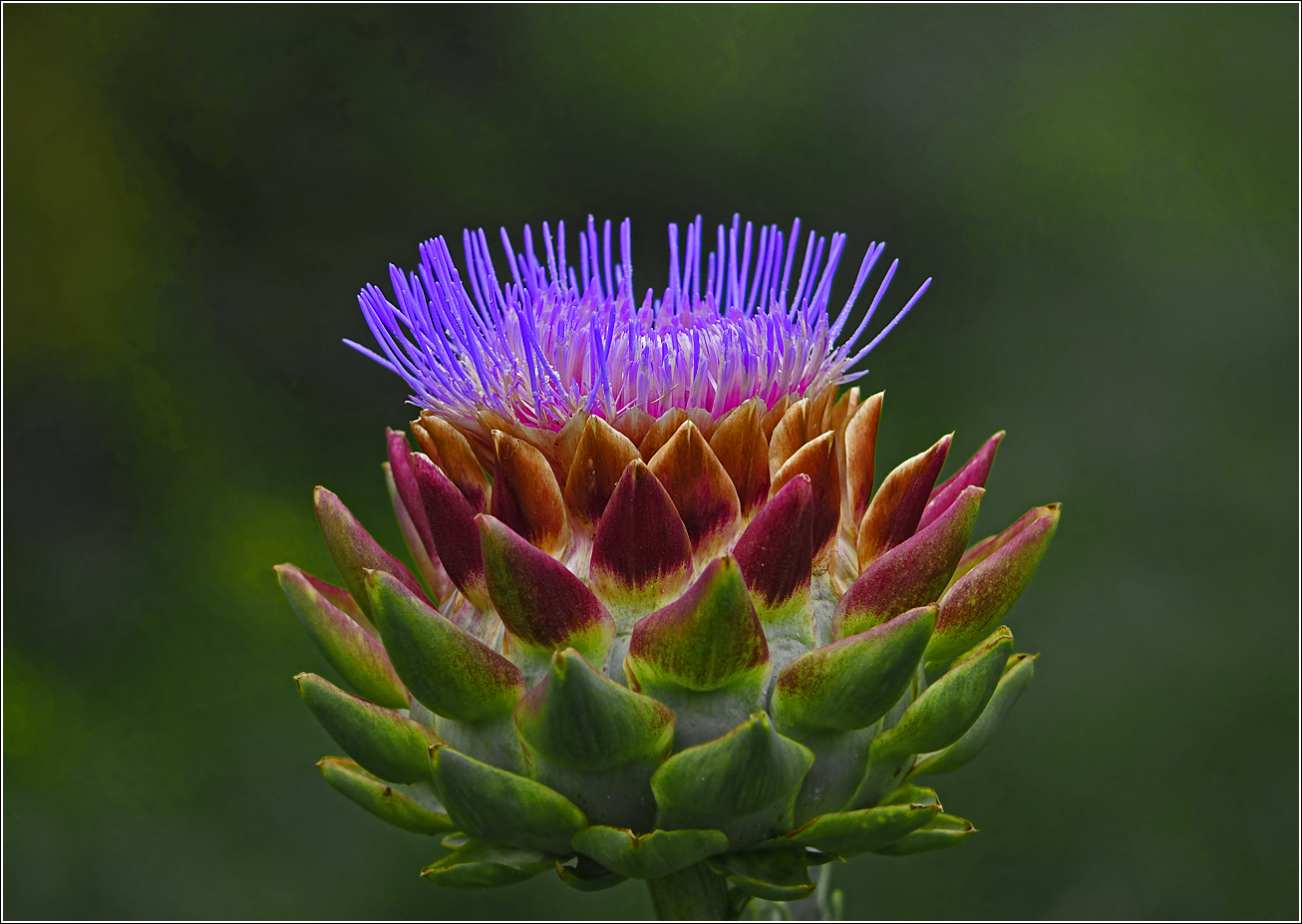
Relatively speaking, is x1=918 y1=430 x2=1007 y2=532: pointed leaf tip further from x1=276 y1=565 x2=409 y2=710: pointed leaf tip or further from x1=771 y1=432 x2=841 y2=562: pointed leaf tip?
x1=276 y1=565 x2=409 y2=710: pointed leaf tip

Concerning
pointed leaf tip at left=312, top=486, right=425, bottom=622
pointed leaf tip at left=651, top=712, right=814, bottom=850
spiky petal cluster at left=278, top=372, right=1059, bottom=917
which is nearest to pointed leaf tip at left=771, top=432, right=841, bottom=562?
spiky petal cluster at left=278, top=372, right=1059, bottom=917

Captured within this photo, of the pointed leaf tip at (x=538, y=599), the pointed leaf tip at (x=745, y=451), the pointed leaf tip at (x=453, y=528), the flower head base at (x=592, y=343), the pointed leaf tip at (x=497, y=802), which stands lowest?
the pointed leaf tip at (x=497, y=802)

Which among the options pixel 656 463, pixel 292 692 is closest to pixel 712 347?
pixel 656 463

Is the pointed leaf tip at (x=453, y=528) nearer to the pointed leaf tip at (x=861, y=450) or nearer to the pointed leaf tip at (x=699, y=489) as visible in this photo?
the pointed leaf tip at (x=699, y=489)

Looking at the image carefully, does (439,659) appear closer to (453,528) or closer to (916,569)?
(453,528)

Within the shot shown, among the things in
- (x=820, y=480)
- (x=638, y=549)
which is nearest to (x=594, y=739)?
(x=638, y=549)

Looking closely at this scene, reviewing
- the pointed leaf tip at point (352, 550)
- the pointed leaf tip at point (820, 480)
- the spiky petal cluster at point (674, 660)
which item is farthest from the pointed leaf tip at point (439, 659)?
the pointed leaf tip at point (820, 480)

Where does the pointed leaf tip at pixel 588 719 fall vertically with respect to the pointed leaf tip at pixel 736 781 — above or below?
above
